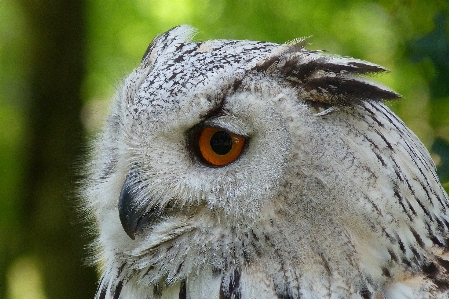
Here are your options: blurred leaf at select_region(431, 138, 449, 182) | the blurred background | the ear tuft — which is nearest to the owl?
the ear tuft

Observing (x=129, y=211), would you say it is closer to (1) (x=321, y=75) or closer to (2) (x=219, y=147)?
(2) (x=219, y=147)

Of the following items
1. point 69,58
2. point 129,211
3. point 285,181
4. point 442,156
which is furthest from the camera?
point 69,58

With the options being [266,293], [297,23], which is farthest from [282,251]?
[297,23]

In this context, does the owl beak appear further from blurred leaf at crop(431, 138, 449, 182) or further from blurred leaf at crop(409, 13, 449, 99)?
blurred leaf at crop(409, 13, 449, 99)

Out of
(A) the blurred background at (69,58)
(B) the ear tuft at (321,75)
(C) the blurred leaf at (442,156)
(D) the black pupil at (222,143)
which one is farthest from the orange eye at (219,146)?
(A) the blurred background at (69,58)

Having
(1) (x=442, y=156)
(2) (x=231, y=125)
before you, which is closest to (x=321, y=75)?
(2) (x=231, y=125)

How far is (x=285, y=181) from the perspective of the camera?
1147mm

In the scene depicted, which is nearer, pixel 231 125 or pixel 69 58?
pixel 231 125

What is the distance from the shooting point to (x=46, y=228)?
3.07 meters

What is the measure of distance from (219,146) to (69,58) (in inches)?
83.3

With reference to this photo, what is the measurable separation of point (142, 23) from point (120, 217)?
200 centimetres

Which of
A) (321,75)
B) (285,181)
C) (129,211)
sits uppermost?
(321,75)

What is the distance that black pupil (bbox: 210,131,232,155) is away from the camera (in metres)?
1.16

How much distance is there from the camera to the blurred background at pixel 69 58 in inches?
116
